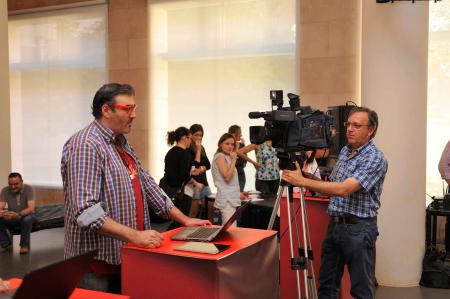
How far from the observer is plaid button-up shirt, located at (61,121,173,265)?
217cm

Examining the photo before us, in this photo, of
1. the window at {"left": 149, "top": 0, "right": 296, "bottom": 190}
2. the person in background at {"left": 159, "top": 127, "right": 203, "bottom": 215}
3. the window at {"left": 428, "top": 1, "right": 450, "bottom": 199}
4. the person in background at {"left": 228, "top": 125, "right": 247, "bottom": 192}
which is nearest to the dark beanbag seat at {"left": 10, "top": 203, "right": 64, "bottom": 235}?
the person in background at {"left": 159, "top": 127, "right": 203, "bottom": 215}

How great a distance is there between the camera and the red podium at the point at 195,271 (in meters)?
1.96

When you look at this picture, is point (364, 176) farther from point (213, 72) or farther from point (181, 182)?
point (213, 72)

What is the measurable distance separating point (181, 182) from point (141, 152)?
8.64 feet

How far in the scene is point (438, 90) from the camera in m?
6.95

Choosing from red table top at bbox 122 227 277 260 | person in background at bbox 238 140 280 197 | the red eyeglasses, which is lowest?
person in background at bbox 238 140 280 197

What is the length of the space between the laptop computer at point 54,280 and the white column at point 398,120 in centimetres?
379

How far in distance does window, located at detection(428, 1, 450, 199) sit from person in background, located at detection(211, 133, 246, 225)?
2.73m

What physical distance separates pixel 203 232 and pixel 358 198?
1227mm

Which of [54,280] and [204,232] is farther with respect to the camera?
[204,232]

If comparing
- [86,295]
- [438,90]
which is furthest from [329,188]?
[438,90]

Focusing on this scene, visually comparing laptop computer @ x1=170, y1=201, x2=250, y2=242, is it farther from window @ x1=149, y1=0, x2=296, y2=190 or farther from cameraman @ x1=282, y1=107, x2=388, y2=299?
window @ x1=149, y1=0, x2=296, y2=190

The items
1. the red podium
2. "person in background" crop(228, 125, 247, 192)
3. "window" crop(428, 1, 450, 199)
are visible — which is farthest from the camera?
"person in background" crop(228, 125, 247, 192)

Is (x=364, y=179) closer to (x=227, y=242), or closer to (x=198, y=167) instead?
(x=227, y=242)
